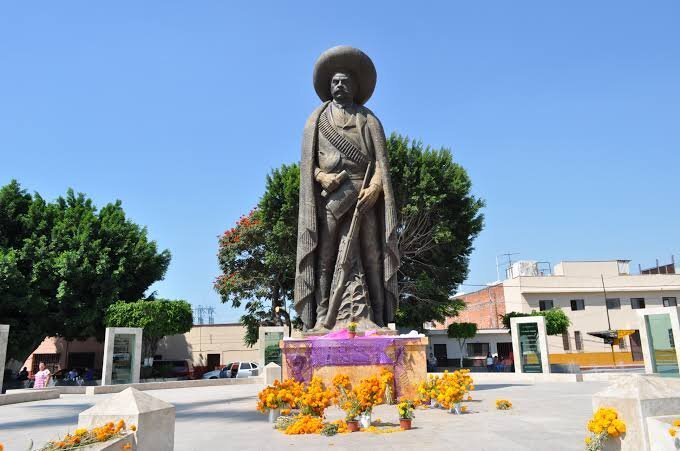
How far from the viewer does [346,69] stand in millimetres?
10078

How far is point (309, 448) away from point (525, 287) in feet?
113

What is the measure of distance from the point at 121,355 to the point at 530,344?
15.4 metres

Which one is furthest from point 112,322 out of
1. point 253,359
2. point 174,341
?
point 253,359

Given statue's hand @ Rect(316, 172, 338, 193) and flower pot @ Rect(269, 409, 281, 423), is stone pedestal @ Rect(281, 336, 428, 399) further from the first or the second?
statue's hand @ Rect(316, 172, 338, 193)

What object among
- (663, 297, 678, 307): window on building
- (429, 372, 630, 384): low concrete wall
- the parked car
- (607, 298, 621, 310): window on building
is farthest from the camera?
(663, 297, 678, 307): window on building

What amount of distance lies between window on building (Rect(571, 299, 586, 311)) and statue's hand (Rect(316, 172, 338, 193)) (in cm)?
3293

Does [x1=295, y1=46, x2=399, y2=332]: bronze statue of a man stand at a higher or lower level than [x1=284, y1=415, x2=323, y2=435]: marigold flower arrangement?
higher

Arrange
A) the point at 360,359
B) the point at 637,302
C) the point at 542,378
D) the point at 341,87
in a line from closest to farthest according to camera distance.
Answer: the point at 360,359 < the point at 341,87 < the point at 542,378 < the point at 637,302

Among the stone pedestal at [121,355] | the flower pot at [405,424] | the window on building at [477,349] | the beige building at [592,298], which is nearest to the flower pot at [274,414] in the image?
the flower pot at [405,424]

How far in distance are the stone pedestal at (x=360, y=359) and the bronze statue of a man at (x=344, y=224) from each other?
0.86 metres

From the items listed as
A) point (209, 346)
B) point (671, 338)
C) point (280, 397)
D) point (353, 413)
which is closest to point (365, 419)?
point (353, 413)

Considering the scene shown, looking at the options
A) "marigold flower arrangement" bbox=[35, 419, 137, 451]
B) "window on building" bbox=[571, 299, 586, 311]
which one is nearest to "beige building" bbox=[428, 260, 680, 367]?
"window on building" bbox=[571, 299, 586, 311]

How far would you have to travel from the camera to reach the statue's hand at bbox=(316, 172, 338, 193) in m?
9.25

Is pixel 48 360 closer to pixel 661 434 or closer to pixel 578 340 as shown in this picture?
pixel 661 434
